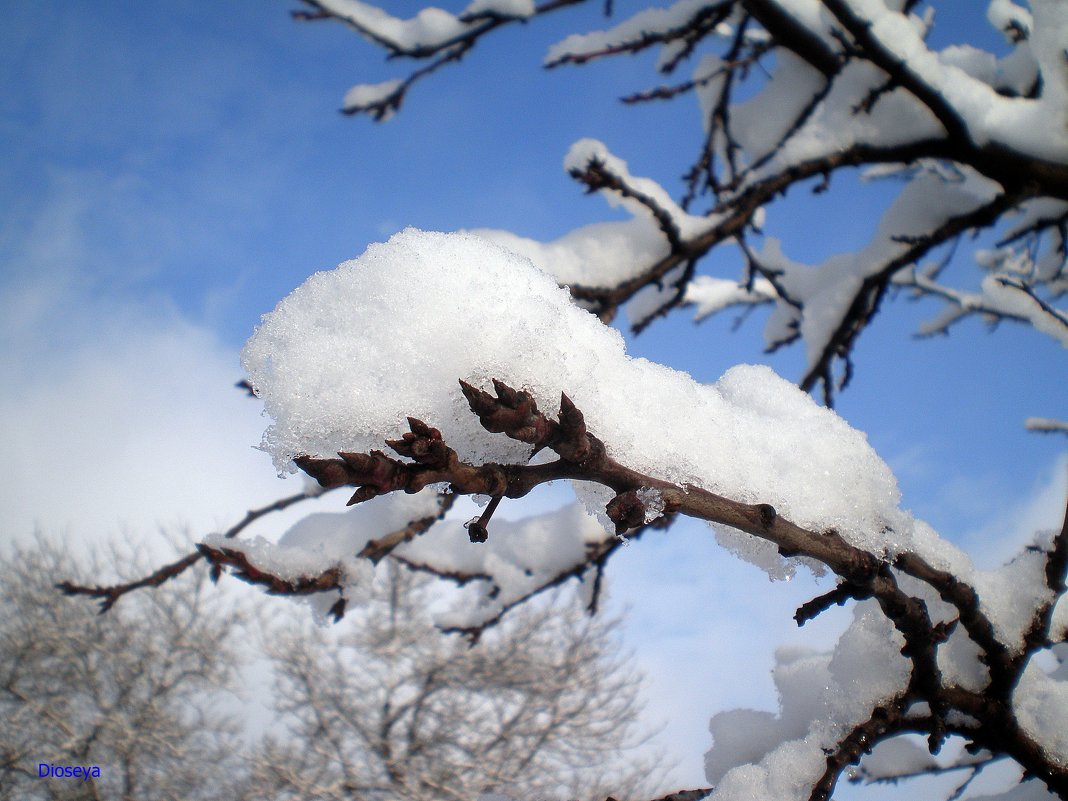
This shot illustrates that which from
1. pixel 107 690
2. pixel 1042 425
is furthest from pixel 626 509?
pixel 107 690

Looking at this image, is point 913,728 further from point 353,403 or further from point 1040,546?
point 353,403

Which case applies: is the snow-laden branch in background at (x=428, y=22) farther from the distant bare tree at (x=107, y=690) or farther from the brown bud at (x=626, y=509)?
the distant bare tree at (x=107, y=690)

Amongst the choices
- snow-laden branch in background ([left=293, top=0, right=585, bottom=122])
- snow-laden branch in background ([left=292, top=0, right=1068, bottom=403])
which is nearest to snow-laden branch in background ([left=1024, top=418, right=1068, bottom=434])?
snow-laden branch in background ([left=292, top=0, right=1068, bottom=403])

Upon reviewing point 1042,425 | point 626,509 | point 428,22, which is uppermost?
point 428,22

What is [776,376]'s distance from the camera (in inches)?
37.6

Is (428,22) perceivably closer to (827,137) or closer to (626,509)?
(827,137)

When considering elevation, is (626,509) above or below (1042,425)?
below

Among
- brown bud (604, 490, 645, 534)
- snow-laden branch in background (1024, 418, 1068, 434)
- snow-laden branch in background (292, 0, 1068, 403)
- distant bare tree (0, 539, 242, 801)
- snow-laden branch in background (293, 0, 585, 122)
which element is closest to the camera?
brown bud (604, 490, 645, 534)

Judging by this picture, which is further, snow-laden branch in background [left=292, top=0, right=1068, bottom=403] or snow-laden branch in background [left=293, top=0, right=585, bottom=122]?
snow-laden branch in background [left=293, top=0, right=585, bottom=122]

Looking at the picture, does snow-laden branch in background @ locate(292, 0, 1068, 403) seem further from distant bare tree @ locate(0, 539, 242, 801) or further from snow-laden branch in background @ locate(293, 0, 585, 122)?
distant bare tree @ locate(0, 539, 242, 801)

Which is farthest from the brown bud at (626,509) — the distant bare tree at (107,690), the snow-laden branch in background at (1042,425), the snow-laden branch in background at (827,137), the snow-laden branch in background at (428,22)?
the distant bare tree at (107,690)

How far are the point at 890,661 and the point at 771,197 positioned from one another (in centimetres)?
165

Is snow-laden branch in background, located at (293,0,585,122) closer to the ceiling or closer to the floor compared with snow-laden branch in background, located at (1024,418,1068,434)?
closer to the ceiling

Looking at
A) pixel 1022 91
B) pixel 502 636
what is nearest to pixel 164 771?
pixel 502 636
